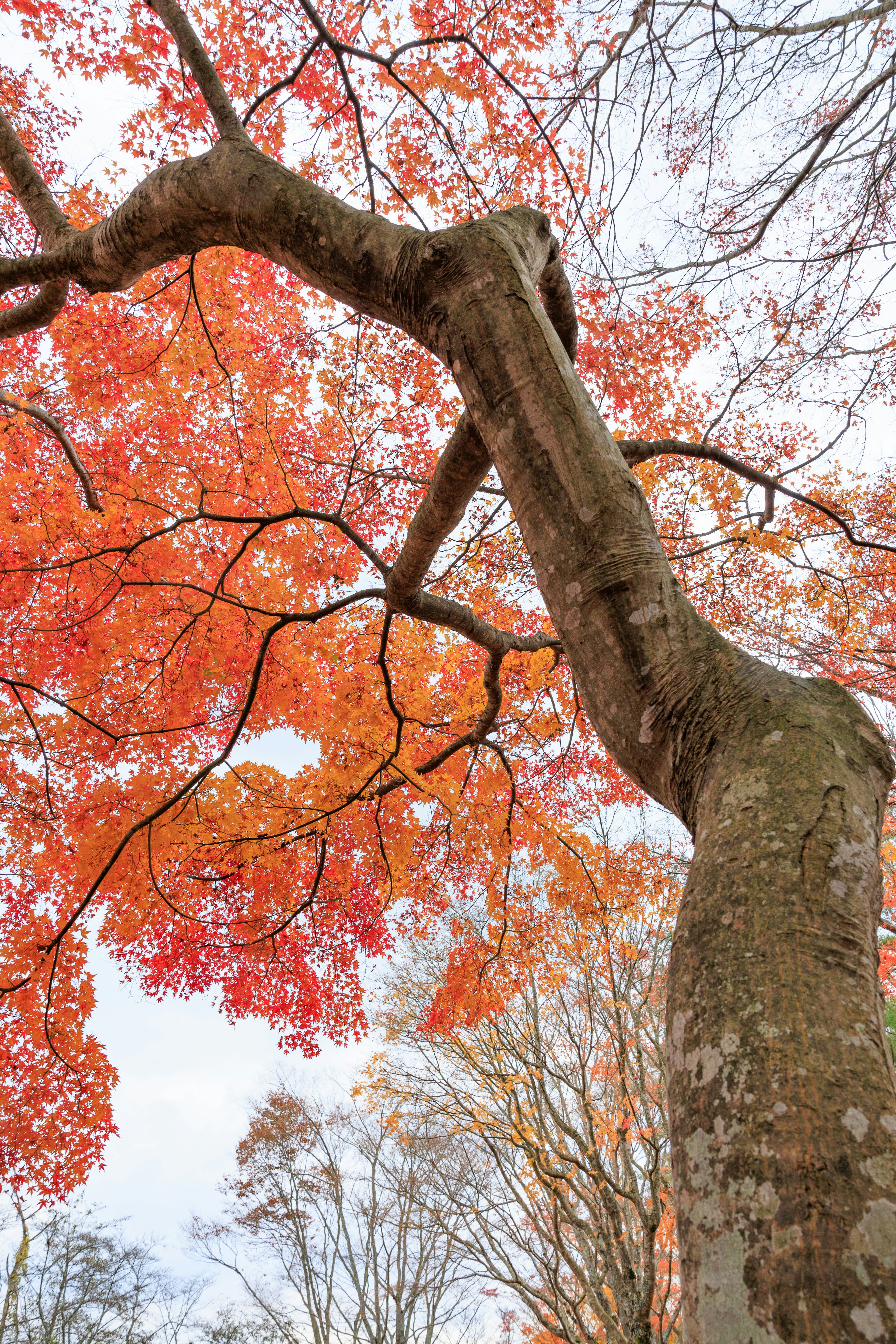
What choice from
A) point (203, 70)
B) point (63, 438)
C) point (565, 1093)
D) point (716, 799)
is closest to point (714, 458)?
point (716, 799)

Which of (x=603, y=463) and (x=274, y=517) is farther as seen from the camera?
(x=274, y=517)

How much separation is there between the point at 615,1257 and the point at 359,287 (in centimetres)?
784

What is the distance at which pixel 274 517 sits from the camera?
3010 millimetres

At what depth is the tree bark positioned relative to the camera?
70 cm

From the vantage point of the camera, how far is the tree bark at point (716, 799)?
2.29ft

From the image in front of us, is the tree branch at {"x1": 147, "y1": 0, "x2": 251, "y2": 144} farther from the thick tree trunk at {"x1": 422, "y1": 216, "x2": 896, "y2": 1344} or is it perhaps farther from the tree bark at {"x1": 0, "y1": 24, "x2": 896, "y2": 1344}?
the thick tree trunk at {"x1": 422, "y1": 216, "x2": 896, "y2": 1344}

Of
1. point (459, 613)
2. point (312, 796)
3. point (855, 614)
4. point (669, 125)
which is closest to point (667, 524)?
point (855, 614)

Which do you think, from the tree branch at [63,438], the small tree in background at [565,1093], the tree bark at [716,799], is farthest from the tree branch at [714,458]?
the tree branch at [63,438]

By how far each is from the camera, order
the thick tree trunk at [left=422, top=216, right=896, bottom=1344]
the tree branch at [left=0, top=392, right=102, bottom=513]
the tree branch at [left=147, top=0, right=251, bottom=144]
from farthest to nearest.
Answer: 1. the tree branch at [left=0, top=392, right=102, bottom=513]
2. the tree branch at [left=147, top=0, right=251, bottom=144]
3. the thick tree trunk at [left=422, top=216, right=896, bottom=1344]

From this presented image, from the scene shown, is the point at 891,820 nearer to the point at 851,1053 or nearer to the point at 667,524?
the point at 667,524

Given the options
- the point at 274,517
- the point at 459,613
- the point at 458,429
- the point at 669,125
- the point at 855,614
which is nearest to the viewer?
the point at 458,429

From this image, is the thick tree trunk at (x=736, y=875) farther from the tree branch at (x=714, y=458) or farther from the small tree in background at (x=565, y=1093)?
the small tree in background at (x=565, y=1093)

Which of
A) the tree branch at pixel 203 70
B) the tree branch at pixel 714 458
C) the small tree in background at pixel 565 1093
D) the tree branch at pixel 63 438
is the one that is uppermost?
the tree branch at pixel 63 438

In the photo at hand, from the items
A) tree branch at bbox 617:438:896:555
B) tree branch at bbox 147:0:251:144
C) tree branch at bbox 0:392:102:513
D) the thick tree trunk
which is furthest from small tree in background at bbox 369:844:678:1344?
tree branch at bbox 0:392:102:513
